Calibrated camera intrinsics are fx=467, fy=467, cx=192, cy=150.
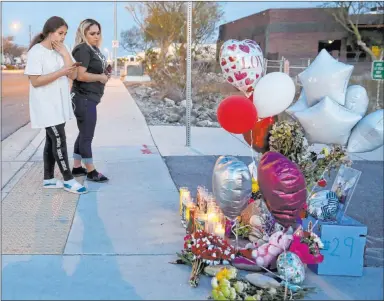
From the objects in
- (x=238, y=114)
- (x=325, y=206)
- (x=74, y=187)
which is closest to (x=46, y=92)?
(x=74, y=187)

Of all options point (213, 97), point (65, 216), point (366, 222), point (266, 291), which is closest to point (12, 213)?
point (65, 216)

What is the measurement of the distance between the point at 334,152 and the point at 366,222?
3.57 ft

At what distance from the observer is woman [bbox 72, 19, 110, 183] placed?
4.84 m

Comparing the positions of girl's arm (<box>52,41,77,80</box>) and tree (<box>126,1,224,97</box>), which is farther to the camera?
tree (<box>126,1,224,97</box>)

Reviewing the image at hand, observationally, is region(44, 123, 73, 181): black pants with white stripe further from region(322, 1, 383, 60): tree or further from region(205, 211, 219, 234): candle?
region(322, 1, 383, 60): tree

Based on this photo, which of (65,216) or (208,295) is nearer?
(208,295)

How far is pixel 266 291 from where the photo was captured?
114 inches

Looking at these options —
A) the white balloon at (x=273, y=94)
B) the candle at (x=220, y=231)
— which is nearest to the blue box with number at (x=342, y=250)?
the candle at (x=220, y=231)

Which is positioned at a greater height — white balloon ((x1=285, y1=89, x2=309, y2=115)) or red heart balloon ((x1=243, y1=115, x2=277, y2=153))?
white balloon ((x1=285, y1=89, x2=309, y2=115))

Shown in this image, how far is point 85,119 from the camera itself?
5.09 meters

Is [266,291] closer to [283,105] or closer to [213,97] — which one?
[283,105]

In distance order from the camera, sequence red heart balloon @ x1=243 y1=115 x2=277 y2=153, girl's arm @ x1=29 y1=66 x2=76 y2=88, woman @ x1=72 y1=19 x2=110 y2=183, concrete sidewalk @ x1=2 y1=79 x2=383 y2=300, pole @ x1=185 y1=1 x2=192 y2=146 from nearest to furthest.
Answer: concrete sidewalk @ x1=2 y1=79 x2=383 y2=300 < red heart balloon @ x1=243 y1=115 x2=277 y2=153 < girl's arm @ x1=29 y1=66 x2=76 y2=88 < woman @ x1=72 y1=19 x2=110 y2=183 < pole @ x1=185 y1=1 x2=192 y2=146

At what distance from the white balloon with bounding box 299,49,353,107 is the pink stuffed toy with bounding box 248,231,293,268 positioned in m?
1.04

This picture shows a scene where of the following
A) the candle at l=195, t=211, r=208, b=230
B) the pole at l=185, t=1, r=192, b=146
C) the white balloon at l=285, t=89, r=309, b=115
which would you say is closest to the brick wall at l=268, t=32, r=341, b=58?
the pole at l=185, t=1, r=192, b=146
